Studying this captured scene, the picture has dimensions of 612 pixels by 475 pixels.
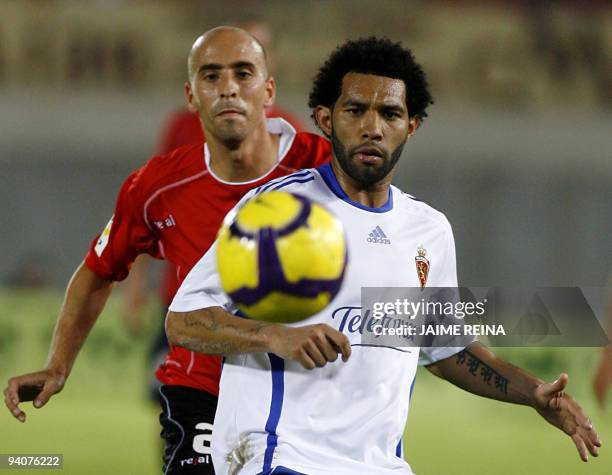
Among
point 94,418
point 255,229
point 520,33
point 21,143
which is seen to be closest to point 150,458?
point 94,418

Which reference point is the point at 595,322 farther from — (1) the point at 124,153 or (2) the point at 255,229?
(1) the point at 124,153

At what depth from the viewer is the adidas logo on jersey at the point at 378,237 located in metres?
3.33

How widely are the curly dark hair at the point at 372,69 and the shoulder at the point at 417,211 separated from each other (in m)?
Answer: 0.26

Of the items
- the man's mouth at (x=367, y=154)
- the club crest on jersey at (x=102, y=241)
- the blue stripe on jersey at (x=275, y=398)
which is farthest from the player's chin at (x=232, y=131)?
the blue stripe on jersey at (x=275, y=398)

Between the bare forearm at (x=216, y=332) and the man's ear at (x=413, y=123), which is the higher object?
the man's ear at (x=413, y=123)

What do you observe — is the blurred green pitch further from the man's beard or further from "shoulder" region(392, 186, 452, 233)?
the man's beard

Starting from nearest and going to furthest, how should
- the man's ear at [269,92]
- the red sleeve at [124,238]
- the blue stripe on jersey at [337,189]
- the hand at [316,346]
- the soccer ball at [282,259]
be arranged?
1. the hand at [316,346]
2. the soccer ball at [282,259]
3. the blue stripe on jersey at [337,189]
4. the red sleeve at [124,238]
5. the man's ear at [269,92]

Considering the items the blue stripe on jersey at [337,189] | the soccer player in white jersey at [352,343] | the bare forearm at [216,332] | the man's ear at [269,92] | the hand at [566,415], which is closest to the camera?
the bare forearm at [216,332]

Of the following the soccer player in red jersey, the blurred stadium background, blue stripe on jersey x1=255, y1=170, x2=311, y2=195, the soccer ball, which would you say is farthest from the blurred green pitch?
the blurred stadium background

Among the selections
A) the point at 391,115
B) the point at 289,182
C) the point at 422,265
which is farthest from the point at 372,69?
the point at 422,265

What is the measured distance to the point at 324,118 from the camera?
354 cm

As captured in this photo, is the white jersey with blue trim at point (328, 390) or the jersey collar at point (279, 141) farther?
the jersey collar at point (279, 141)

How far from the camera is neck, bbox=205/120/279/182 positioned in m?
4.04

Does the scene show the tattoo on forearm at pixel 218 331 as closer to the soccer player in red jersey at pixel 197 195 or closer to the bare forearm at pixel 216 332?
the bare forearm at pixel 216 332
